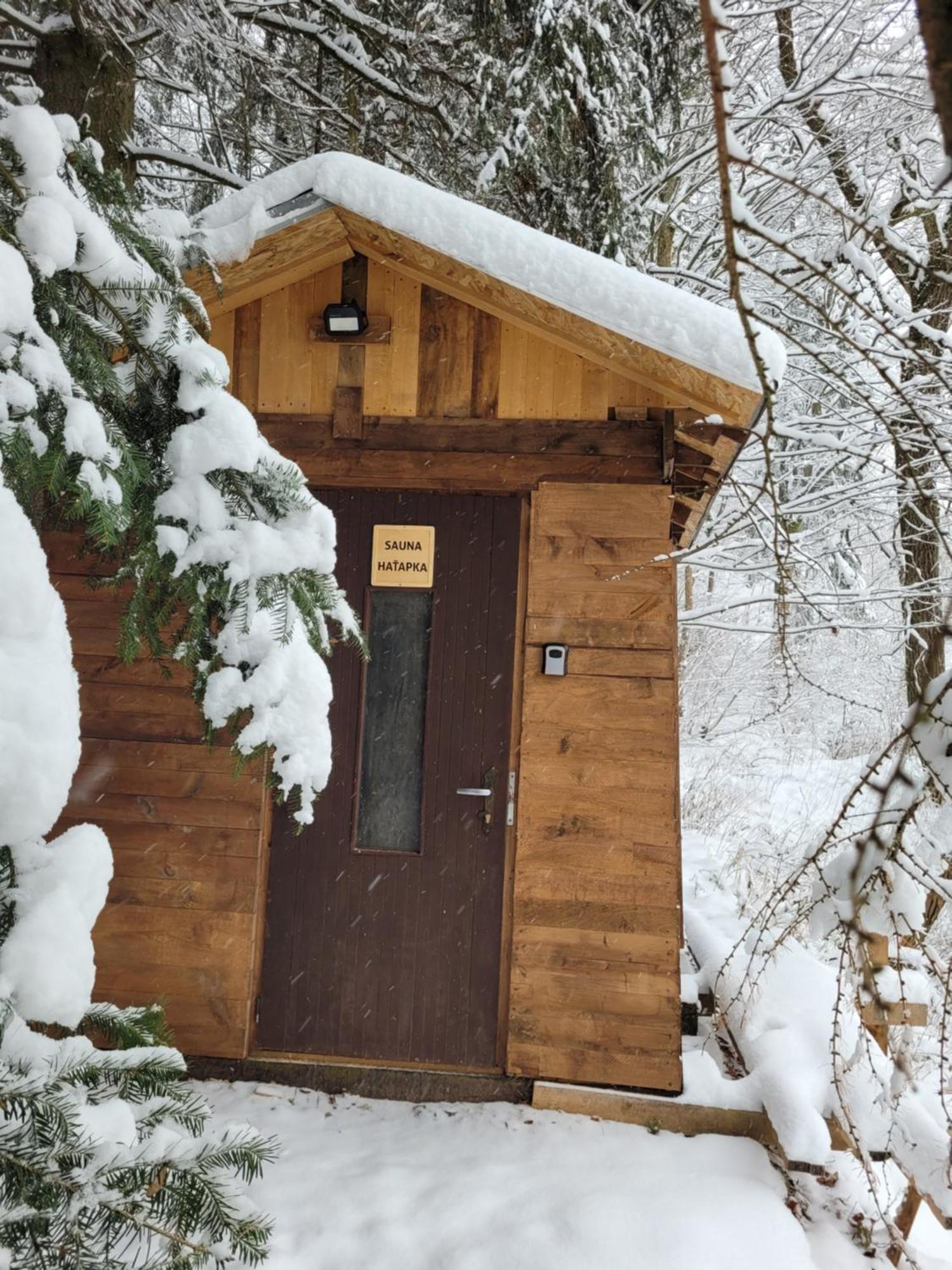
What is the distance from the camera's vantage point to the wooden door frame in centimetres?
362

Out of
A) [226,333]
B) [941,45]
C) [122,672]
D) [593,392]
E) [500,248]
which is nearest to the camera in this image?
[941,45]

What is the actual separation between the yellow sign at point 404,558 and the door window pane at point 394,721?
6cm

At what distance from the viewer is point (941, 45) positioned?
695 millimetres

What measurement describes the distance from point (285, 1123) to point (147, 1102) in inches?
75.1

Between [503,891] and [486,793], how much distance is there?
0.41m

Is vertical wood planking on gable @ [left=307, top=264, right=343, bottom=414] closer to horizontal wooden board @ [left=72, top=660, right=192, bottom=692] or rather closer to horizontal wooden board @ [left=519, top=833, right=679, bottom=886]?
horizontal wooden board @ [left=72, top=660, right=192, bottom=692]

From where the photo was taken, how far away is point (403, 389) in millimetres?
3885

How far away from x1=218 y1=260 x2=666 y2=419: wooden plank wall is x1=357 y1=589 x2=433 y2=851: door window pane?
0.88 metres

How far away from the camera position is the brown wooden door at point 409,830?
145 inches

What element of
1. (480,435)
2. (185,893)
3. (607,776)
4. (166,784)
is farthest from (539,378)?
(185,893)

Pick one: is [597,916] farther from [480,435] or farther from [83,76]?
[83,76]

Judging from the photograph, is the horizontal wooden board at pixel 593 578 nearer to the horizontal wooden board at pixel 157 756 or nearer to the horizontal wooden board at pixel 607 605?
the horizontal wooden board at pixel 607 605

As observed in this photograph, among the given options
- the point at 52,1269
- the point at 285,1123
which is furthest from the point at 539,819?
the point at 52,1269

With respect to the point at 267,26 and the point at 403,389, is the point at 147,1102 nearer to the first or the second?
the point at 403,389
